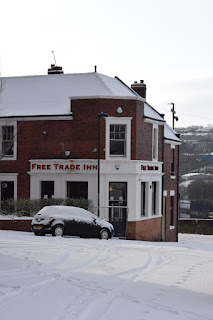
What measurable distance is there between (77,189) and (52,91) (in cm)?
698

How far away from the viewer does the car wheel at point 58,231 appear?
26.2 metres

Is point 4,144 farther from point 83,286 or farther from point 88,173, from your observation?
point 83,286

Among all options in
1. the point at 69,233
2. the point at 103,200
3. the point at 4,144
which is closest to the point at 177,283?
the point at 69,233

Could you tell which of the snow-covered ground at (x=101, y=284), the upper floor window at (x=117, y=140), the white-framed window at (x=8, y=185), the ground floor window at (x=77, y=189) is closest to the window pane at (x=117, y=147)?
the upper floor window at (x=117, y=140)

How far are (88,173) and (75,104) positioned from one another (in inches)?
156

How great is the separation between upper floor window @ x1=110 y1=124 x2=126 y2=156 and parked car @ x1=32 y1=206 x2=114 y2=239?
290 inches

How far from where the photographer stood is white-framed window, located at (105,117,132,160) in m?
33.7

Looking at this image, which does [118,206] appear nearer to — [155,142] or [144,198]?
[144,198]

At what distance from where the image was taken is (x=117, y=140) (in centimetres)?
3381

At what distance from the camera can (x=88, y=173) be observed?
33688 mm

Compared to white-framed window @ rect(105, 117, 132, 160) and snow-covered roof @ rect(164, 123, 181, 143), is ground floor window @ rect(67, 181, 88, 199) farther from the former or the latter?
snow-covered roof @ rect(164, 123, 181, 143)

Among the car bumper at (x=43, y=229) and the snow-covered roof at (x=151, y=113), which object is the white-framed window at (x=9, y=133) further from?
the car bumper at (x=43, y=229)

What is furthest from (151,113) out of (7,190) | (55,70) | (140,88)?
(7,190)

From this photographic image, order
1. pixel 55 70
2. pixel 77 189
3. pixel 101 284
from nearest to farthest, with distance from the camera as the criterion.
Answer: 1. pixel 101 284
2. pixel 77 189
3. pixel 55 70
